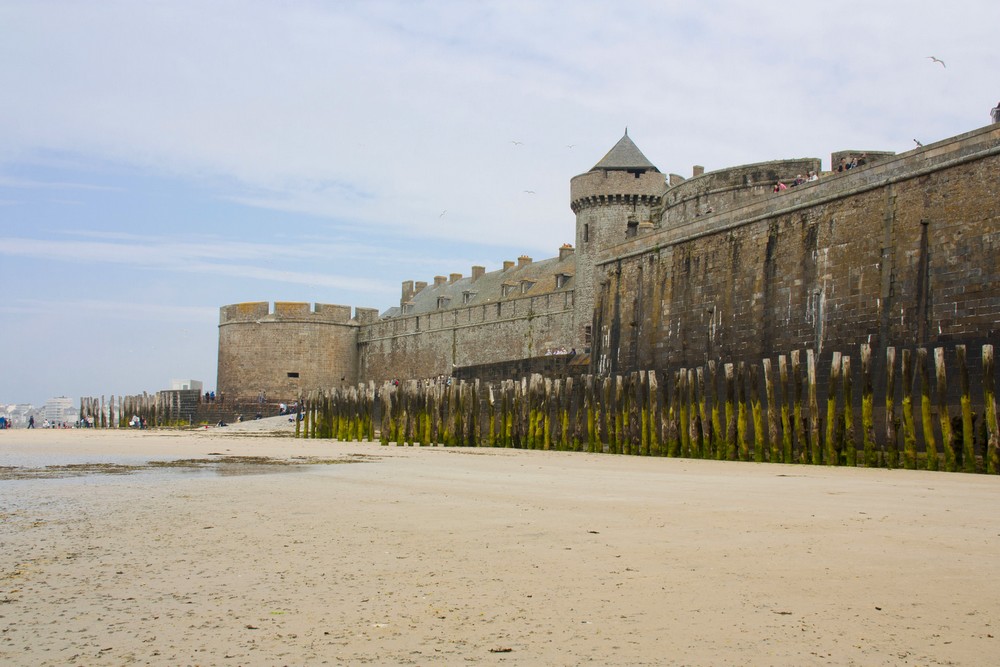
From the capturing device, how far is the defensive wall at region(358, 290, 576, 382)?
44688 millimetres

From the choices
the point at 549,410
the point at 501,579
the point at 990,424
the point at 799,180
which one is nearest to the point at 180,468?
the point at 501,579

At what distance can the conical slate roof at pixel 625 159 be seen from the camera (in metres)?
42.5

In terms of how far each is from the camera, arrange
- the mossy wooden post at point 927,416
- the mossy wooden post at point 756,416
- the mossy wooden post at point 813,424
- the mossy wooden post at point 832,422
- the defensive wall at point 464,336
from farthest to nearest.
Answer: the defensive wall at point 464,336 → the mossy wooden post at point 756,416 → the mossy wooden post at point 813,424 → the mossy wooden post at point 832,422 → the mossy wooden post at point 927,416

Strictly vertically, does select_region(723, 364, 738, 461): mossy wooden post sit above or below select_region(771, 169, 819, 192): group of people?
below

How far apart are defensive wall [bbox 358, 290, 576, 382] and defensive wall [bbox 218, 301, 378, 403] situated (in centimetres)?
246

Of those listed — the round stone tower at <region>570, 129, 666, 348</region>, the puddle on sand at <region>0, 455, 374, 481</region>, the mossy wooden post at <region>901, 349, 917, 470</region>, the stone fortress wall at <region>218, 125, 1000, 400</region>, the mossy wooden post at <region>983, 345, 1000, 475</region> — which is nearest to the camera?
the puddle on sand at <region>0, 455, 374, 481</region>

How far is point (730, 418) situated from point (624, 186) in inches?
1004

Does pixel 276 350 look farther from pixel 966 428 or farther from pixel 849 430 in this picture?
pixel 966 428

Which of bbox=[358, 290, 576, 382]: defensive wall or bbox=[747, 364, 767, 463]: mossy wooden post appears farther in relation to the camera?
bbox=[358, 290, 576, 382]: defensive wall

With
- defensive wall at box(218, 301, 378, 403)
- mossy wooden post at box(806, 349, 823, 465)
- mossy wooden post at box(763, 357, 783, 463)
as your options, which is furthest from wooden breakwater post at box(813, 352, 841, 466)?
defensive wall at box(218, 301, 378, 403)

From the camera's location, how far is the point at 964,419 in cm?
1362

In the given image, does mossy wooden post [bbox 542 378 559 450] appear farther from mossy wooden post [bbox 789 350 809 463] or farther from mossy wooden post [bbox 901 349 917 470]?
mossy wooden post [bbox 901 349 917 470]

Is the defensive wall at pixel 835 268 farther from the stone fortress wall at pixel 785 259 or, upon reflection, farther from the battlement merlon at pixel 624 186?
the battlement merlon at pixel 624 186

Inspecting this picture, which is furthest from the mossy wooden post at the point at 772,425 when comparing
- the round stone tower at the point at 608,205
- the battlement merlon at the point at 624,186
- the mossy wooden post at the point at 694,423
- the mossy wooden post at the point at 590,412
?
the battlement merlon at the point at 624,186
